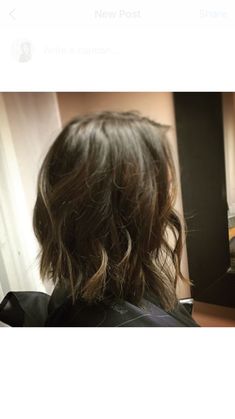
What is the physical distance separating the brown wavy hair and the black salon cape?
2cm

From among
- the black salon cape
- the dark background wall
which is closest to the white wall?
the dark background wall

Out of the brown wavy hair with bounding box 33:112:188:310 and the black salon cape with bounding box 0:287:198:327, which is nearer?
the brown wavy hair with bounding box 33:112:188:310

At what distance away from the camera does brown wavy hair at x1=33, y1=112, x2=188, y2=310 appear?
78 cm

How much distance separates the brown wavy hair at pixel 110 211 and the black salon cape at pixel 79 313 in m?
0.02

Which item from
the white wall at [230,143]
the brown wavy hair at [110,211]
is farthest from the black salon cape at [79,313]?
the white wall at [230,143]

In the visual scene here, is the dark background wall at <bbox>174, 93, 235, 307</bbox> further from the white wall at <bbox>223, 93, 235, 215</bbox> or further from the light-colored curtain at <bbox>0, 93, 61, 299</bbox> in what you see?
the light-colored curtain at <bbox>0, 93, 61, 299</bbox>

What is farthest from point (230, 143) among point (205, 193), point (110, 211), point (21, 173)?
point (21, 173)

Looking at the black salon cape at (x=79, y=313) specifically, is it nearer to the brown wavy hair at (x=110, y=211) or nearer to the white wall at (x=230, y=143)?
the brown wavy hair at (x=110, y=211)

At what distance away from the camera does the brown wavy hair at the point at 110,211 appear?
78cm

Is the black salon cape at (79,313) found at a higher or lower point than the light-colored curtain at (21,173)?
lower

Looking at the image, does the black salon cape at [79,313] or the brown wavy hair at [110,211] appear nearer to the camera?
the brown wavy hair at [110,211]
